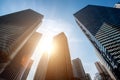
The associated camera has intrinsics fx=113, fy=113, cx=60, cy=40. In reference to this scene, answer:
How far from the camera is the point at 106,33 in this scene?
4956 centimetres

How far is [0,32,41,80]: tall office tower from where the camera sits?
56.4m

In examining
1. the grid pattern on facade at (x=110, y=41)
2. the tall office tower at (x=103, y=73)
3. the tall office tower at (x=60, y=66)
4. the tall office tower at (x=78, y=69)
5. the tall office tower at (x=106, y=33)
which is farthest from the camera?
the tall office tower at (x=103, y=73)

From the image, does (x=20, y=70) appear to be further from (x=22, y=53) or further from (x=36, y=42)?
(x=36, y=42)

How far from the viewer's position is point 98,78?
57.2 metres

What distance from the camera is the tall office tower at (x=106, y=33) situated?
123 ft

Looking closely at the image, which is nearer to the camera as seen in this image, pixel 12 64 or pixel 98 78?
pixel 98 78

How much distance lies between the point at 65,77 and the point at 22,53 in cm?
6074

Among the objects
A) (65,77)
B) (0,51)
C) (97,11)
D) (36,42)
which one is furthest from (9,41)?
(97,11)

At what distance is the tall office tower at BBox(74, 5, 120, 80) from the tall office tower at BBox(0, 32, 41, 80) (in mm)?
37934

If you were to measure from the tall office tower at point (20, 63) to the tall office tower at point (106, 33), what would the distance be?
37934 mm

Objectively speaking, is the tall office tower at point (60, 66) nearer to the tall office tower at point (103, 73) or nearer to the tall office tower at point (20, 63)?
the tall office tower at point (103, 73)

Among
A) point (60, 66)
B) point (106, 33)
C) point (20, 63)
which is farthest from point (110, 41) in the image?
point (20, 63)

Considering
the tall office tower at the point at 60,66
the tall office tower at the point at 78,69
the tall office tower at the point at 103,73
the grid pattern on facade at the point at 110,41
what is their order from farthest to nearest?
the tall office tower at the point at 103,73
the tall office tower at the point at 78,69
the grid pattern on facade at the point at 110,41
the tall office tower at the point at 60,66

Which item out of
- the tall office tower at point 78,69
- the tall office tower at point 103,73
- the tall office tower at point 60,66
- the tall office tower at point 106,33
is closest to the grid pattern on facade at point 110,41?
the tall office tower at point 106,33
